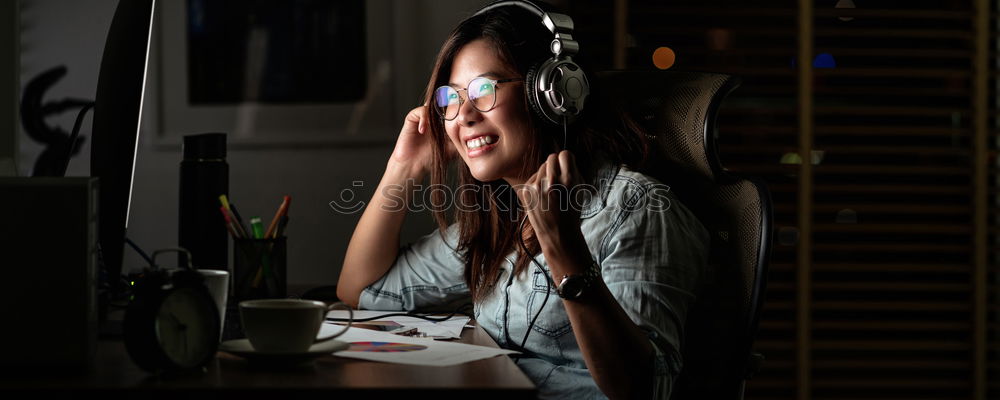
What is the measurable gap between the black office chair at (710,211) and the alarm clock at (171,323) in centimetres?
71

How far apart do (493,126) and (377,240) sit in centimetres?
37

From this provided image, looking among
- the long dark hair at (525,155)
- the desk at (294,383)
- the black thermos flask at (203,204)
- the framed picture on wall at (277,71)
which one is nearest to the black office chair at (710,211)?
the long dark hair at (525,155)

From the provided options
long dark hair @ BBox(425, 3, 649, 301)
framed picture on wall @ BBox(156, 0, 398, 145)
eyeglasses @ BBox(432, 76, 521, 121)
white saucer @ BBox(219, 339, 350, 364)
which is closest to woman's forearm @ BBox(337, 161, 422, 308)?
long dark hair @ BBox(425, 3, 649, 301)

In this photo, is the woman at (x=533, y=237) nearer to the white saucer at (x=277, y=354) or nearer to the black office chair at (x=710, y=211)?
the black office chair at (x=710, y=211)

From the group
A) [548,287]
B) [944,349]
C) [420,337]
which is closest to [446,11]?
[548,287]

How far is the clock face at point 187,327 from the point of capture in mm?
771

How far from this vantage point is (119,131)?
118cm

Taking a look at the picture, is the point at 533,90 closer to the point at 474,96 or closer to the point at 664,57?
the point at 474,96

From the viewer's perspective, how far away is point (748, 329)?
1232mm

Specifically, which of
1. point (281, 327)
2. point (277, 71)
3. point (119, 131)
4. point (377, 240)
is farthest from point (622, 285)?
point (277, 71)

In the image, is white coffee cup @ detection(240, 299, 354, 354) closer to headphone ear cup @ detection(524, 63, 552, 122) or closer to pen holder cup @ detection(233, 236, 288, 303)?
headphone ear cup @ detection(524, 63, 552, 122)

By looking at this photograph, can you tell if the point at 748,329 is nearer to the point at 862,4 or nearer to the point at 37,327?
the point at 37,327

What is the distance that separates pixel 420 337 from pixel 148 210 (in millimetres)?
1315

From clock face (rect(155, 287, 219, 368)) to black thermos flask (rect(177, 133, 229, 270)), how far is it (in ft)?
2.69
